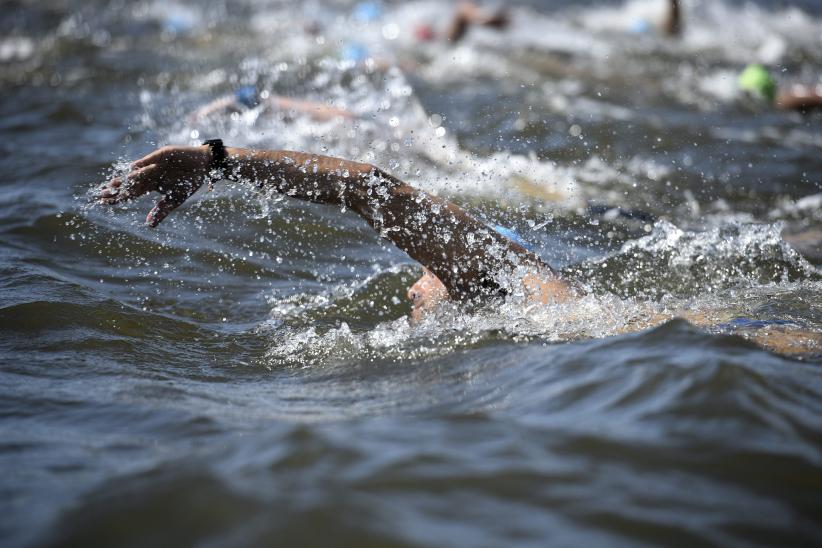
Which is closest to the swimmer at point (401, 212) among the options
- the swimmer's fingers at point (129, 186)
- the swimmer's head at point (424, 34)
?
the swimmer's fingers at point (129, 186)

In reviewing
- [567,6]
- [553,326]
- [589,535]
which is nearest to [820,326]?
[553,326]

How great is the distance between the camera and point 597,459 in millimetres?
2623

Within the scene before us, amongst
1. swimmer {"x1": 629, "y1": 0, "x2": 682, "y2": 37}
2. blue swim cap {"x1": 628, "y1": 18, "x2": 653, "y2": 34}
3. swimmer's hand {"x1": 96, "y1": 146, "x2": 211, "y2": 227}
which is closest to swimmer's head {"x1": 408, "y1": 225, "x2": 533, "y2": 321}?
swimmer's hand {"x1": 96, "y1": 146, "x2": 211, "y2": 227}

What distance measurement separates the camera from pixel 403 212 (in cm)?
403

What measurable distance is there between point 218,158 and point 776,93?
9334 mm

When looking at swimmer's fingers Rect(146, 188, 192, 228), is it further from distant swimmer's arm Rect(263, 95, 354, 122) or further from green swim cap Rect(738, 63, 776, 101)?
green swim cap Rect(738, 63, 776, 101)

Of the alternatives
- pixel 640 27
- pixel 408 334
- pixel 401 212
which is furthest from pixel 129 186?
pixel 640 27

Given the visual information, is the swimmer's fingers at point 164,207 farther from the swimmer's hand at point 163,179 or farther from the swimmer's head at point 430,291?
the swimmer's head at point 430,291

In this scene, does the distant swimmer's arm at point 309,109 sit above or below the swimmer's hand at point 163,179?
above

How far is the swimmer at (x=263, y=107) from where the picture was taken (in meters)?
8.01

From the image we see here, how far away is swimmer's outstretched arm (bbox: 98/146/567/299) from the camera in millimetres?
3613

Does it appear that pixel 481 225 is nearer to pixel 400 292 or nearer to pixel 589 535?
pixel 400 292

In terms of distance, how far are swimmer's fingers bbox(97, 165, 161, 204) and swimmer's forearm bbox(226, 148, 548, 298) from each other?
39 centimetres

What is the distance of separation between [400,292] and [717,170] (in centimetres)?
461
